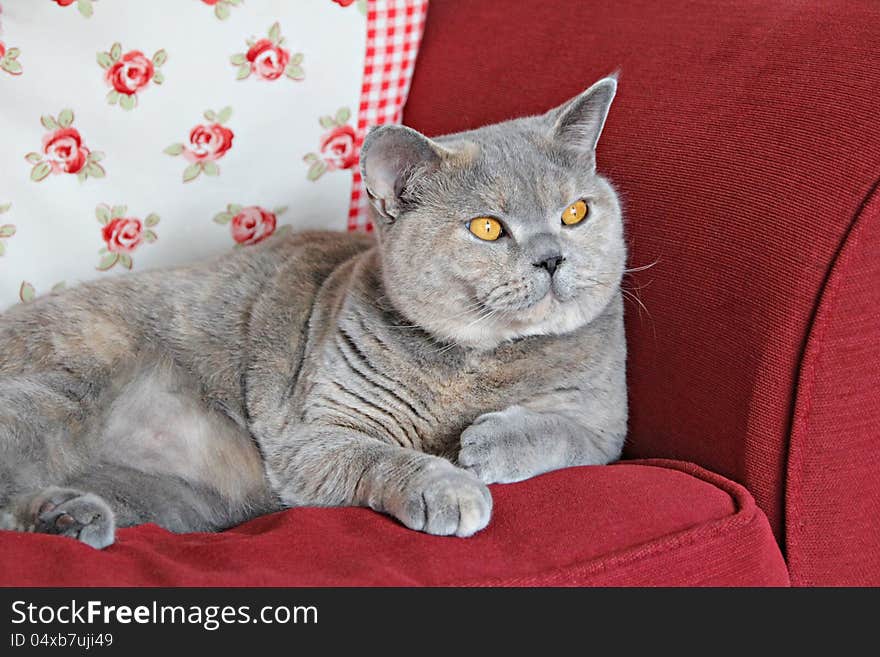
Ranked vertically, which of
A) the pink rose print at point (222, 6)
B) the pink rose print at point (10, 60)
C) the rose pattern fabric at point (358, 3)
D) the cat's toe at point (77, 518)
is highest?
the rose pattern fabric at point (358, 3)

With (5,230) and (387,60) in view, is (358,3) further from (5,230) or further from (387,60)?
(5,230)

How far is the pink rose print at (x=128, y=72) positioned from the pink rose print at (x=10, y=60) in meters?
0.14

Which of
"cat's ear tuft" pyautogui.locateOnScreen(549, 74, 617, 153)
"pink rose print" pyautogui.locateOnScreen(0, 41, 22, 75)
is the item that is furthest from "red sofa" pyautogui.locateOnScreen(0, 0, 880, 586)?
"pink rose print" pyautogui.locateOnScreen(0, 41, 22, 75)

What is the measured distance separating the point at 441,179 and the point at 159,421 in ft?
2.01

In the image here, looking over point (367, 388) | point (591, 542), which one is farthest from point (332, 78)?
point (591, 542)

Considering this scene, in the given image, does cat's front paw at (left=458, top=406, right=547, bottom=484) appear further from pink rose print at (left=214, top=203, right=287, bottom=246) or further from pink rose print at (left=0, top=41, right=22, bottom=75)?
pink rose print at (left=0, top=41, right=22, bottom=75)

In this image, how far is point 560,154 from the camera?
137 centimetres

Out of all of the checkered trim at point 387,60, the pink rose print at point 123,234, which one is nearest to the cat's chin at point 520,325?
the checkered trim at point 387,60

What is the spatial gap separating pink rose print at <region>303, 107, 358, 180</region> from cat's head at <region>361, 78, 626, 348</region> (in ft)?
1.75

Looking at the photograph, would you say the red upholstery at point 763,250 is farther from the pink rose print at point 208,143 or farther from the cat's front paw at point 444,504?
the pink rose print at point 208,143

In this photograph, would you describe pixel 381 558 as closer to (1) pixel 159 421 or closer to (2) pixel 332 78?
(1) pixel 159 421

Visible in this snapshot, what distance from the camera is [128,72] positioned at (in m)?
1.73

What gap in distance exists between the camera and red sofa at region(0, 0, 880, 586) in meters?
1.07

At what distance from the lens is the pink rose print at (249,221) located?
187 centimetres
